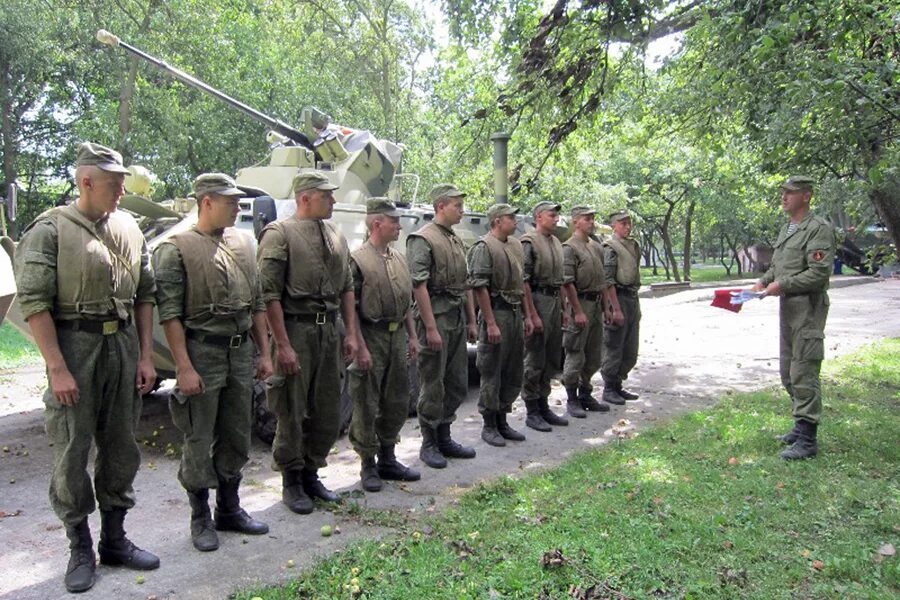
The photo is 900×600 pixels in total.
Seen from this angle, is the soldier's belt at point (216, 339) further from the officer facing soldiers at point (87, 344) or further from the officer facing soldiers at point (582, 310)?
the officer facing soldiers at point (582, 310)

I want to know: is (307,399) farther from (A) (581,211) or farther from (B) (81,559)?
(A) (581,211)

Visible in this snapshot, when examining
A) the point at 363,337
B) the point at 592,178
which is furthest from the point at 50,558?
the point at 592,178

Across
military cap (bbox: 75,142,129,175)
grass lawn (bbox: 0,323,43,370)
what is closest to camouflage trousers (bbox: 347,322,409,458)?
military cap (bbox: 75,142,129,175)

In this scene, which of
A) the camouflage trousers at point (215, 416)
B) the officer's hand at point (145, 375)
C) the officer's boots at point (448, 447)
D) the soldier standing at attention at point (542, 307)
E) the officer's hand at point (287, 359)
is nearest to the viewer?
the officer's hand at point (145, 375)

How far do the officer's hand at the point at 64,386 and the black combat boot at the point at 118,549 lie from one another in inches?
27.4

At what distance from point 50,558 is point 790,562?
379 centimetres

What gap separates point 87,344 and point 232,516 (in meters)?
1.35

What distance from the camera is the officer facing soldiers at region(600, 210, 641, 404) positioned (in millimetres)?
8367

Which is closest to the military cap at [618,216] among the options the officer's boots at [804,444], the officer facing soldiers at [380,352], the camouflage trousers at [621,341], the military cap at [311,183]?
the camouflage trousers at [621,341]

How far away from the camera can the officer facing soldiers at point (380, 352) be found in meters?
5.49

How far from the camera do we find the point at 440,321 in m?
6.20

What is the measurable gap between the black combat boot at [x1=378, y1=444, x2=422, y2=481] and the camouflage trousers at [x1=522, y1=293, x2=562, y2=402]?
6.22 ft

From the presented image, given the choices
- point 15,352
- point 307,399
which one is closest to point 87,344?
point 307,399

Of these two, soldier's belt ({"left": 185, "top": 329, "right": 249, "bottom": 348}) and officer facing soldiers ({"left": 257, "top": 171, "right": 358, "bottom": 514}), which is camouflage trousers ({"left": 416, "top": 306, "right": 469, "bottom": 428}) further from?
soldier's belt ({"left": 185, "top": 329, "right": 249, "bottom": 348})
